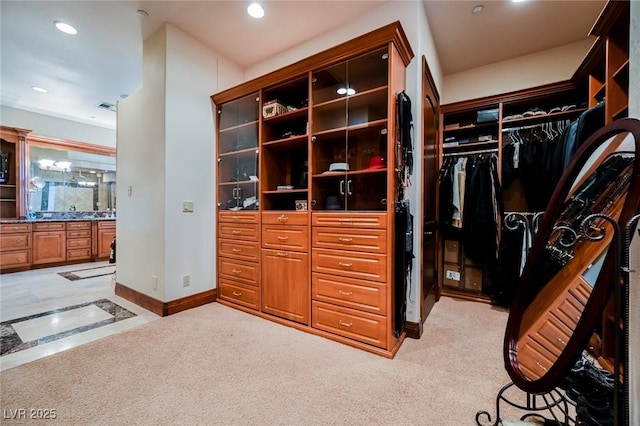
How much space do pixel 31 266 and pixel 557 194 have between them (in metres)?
7.11

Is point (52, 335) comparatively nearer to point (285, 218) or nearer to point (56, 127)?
point (285, 218)

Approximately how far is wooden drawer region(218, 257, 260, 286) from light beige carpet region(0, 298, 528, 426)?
0.58 m

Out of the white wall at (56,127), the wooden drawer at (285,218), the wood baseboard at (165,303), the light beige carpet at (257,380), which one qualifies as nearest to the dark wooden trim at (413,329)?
the light beige carpet at (257,380)

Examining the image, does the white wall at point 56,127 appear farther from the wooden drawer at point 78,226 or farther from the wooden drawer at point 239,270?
the wooden drawer at point 239,270

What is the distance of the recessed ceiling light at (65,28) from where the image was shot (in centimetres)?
280

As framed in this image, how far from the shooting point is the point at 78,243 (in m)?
5.11

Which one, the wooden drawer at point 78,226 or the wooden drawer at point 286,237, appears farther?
the wooden drawer at point 78,226

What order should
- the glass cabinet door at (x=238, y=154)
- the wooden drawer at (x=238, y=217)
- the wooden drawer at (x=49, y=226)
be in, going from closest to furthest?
the wooden drawer at (x=238, y=217) < the glass cabinet door at (x=238, y=154) < the wooden drawer at (x=49, y=226)

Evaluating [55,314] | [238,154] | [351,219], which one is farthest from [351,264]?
[55,314]

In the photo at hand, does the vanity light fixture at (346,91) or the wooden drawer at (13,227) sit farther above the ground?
the vanity light fixture at (346,91)

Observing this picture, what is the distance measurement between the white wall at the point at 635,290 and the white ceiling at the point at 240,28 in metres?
1.84

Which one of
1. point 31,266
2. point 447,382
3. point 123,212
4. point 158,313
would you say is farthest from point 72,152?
point 447,382

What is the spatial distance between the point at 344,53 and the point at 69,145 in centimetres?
625

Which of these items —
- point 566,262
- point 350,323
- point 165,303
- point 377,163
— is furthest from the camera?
point 165,303
